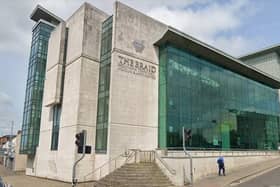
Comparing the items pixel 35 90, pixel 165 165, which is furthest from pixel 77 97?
pixel 35 90

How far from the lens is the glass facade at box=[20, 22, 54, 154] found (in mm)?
29578

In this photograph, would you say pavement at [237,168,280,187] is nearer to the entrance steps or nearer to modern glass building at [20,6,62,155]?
the entrance steps

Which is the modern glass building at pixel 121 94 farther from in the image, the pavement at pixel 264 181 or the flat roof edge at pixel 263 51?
the flat roof edge at pixel 263 51

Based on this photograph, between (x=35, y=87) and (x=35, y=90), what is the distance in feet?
1.23

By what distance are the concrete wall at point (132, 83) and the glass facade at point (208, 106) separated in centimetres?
108

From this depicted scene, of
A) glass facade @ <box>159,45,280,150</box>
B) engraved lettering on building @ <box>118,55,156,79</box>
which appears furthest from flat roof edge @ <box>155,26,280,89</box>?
engraved lettering on building @ <box>118,55,156,79</box>

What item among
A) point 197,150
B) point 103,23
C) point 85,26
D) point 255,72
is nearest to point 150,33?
point 103,23

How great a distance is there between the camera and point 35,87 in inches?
1186

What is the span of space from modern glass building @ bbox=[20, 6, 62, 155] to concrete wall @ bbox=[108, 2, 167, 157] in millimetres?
12110

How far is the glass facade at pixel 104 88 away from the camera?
72.2ft

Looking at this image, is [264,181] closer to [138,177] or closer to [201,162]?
[201,162]

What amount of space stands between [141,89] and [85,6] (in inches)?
370

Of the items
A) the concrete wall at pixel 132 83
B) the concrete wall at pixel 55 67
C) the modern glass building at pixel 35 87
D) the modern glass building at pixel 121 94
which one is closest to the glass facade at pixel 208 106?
the modern glass building at pixel 121 94

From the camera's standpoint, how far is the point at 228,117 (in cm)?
2991
